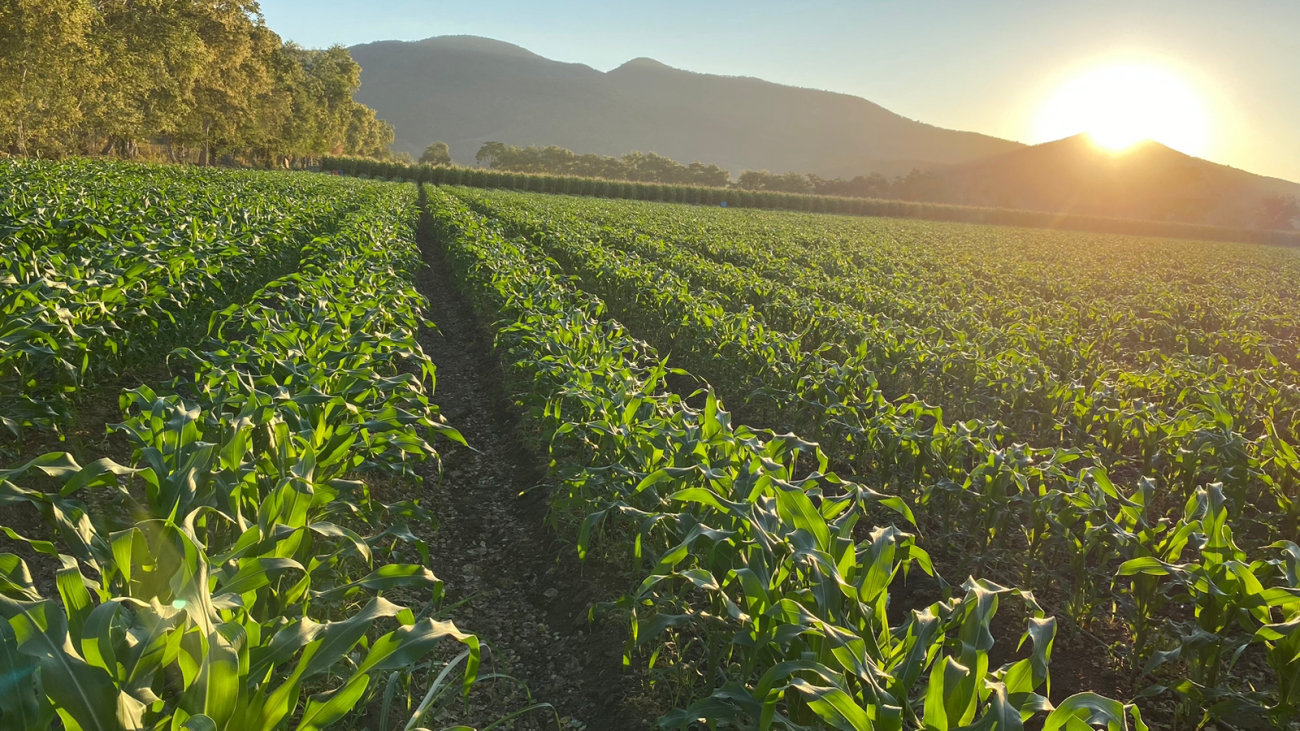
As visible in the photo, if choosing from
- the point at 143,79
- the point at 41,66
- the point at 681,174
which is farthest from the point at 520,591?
the point at 681,174

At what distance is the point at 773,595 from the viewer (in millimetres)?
2553

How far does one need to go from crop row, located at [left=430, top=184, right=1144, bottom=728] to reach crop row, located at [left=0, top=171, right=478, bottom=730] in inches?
38.3

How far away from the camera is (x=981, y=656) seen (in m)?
2.12

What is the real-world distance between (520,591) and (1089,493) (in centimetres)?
356

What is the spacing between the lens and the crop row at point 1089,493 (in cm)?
311

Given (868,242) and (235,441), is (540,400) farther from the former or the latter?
(868,242)

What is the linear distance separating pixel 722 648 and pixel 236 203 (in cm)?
1587

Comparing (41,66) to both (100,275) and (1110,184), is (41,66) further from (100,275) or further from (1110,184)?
(1110,184)

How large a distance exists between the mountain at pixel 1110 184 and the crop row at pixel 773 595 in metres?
123

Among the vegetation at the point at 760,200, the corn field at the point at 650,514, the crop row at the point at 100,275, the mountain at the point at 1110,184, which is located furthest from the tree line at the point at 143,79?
the mountain at the point at 1110,184

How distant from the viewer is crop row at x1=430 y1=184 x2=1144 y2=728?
Answer: 2.06m

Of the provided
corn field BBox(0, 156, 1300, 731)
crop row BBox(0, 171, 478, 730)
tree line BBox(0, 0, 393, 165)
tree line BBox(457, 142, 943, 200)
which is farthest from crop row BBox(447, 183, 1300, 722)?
tree line BBox(457, 142, 943, 200)

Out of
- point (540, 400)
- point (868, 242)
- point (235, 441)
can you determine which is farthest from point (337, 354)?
point (868, 242)

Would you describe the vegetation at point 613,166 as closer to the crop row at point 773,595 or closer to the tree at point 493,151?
the tree at point 493,151
